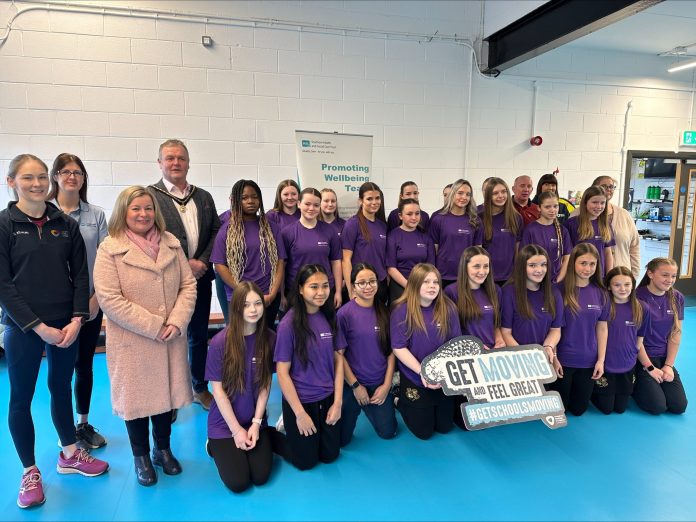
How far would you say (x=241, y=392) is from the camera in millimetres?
2330

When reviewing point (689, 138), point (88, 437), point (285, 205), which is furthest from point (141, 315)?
point (689, 138)

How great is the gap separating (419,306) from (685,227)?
585cm

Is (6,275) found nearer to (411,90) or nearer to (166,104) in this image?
(166,104)

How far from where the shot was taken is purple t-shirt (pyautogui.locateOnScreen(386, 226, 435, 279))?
332cm

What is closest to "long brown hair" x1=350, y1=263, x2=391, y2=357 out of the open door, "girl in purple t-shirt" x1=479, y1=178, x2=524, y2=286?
"girl in purple t-shirt" x1=479, y1=178, x2=524, y2=286

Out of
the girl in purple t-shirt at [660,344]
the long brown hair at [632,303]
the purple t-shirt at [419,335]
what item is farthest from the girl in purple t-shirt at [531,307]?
the girl in purple t-shirt at [660,344]

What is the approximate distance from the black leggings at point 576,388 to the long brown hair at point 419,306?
39.5 inches

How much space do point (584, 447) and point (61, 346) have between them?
2.92 metres

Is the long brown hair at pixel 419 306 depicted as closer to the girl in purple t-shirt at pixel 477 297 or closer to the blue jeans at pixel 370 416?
the girl in purple t-shirt at pixel 477 297

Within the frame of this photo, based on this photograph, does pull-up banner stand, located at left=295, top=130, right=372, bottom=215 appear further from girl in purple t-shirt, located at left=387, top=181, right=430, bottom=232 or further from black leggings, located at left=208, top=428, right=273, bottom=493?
black leggings, located at left=208, top=428, right=273, bottom=493

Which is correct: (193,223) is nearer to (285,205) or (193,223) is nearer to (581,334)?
(285,205)

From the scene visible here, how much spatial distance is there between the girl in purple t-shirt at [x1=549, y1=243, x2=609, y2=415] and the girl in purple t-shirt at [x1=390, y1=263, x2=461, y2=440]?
2.90 feet

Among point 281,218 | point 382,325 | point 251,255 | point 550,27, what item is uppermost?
point 550,27

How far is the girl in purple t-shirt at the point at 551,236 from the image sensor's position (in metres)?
3.45
